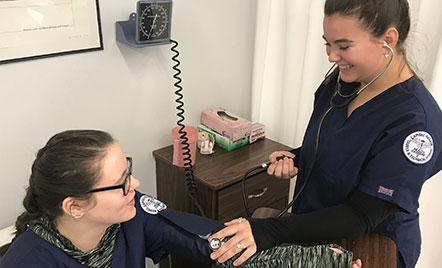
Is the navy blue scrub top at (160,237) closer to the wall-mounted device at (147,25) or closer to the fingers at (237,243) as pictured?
the fingers at (237,243)

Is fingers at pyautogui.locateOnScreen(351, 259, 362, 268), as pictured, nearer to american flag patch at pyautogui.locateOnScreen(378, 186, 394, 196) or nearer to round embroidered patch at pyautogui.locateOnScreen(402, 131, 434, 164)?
american flag patch at pyautogui.locateOnScreen(378, 186, 394, 196)

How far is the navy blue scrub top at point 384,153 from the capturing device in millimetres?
1065

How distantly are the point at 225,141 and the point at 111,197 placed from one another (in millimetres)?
959

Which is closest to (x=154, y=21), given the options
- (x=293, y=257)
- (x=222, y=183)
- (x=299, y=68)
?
(x=222, y=183)

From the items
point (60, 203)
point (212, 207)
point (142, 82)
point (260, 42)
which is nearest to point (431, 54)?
point (260, 42)

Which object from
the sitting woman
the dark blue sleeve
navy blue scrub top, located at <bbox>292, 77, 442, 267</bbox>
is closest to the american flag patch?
navy blue scrub top, located at <bbox>292, 77, 442, 267</bbox>

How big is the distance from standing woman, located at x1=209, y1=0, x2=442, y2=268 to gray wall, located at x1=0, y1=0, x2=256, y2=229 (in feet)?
2.61

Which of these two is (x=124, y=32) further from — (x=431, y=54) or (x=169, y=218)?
(x=431, y=54)

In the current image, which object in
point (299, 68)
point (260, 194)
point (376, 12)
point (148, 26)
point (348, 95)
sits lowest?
point (260, 194)

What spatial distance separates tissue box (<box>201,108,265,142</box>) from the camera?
194 centimetres

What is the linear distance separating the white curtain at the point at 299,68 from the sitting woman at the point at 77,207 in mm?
1169

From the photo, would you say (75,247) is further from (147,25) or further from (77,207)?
(147,25)

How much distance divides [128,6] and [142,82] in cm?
32

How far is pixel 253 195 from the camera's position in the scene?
187 centimetres
